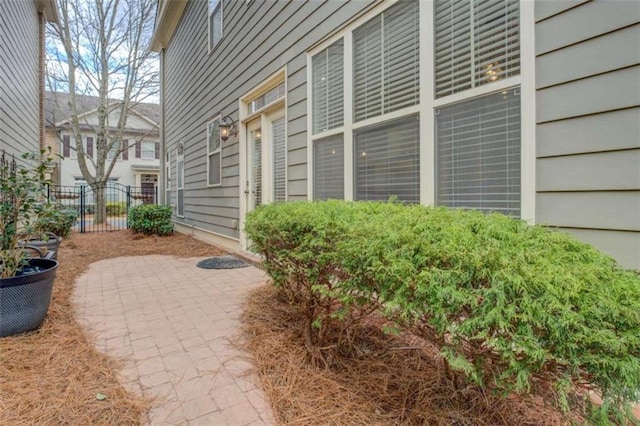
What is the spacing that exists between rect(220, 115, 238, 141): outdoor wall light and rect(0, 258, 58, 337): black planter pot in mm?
3772

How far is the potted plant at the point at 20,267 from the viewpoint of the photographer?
7.82 ft

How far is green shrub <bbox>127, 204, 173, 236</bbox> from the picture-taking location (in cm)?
801

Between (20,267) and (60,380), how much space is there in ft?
4.47

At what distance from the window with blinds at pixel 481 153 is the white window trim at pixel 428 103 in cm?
4

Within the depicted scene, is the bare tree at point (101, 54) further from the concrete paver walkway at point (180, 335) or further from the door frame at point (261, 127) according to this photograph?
the concrete paver walkway at point (180, 335)

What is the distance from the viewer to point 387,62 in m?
2.88

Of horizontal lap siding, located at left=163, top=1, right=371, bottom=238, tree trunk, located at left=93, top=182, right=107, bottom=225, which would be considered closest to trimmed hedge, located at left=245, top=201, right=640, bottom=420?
horizontal lap siding, located at left=163, top=1, right=371, bottom=238

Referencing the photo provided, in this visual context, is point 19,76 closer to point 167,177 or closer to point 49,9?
point 49,9

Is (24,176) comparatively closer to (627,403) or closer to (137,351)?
(137,351)

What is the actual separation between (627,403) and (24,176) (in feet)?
13.0

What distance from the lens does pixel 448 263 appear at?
4.03 feet

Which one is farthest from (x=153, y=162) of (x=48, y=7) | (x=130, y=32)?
(x=48, y=7)

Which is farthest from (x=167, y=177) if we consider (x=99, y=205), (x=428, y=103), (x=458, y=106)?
(x=458, y=106)

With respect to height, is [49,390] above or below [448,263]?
below
